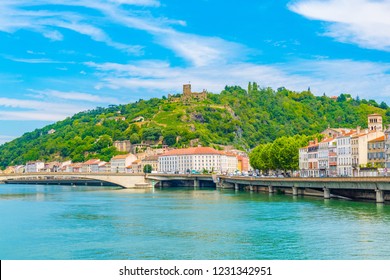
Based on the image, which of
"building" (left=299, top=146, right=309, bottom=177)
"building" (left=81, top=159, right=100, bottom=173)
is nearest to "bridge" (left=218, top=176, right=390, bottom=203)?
"building" (left=299, top=146, right=309, bottom=177)

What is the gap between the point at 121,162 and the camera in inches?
6737

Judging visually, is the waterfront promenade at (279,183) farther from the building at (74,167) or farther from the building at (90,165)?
the building at (74,167)

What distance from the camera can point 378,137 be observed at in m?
76.9

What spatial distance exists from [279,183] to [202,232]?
38177mm

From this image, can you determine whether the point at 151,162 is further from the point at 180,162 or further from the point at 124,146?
the point at 124,146

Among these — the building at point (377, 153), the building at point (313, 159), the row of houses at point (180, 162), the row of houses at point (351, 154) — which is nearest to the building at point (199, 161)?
the row of houses at point (180, 162)

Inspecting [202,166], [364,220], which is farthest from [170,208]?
[202,166]

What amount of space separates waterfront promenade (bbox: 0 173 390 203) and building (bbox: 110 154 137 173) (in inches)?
1193

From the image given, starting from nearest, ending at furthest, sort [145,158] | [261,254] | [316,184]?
[261,254] < [316,184] < [145,158]

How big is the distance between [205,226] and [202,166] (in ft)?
364

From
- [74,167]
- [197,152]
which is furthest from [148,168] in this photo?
[74,167]

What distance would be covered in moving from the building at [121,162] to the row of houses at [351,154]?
77.2m

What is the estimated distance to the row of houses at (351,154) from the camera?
241 ft
